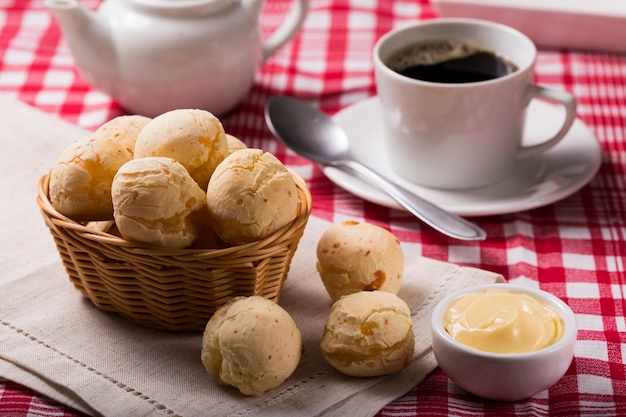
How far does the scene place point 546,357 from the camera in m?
0.72

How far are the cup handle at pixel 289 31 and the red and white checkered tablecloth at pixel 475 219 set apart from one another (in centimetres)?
8

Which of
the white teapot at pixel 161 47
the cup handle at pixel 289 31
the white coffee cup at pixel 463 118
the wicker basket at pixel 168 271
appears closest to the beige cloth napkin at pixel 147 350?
the wicker basket at pixel 168 271

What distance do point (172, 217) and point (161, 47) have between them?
0.54m

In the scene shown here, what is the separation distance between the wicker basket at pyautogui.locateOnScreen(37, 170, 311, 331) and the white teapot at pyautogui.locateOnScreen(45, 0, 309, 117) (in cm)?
41

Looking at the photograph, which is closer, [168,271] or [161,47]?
[168,271]

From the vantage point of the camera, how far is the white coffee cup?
1081 mm

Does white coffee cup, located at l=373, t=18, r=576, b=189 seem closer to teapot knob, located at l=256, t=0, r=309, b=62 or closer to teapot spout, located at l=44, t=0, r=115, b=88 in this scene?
teapot knob, located at l=256, t=0, r=309, b=62

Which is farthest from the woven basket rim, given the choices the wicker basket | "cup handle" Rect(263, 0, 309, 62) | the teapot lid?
"cup handle" Rect(263, 0, 309, 62)

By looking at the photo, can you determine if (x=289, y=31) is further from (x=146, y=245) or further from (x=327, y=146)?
(x=146, y=245)

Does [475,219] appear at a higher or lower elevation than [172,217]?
lower

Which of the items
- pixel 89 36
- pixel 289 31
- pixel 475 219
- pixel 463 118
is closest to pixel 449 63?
pixel 463 118

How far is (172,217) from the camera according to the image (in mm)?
774

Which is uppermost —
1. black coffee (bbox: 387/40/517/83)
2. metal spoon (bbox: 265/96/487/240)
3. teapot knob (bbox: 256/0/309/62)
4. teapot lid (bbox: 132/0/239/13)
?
teapot lid (bbox: 132/0/239/13)

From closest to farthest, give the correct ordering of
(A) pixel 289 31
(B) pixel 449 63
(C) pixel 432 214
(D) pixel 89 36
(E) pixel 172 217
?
(E) pixel 172 217
(C) pixel 432 214
(B) pixel 449 63
(D) pixel 89 36
(A) pixel 289 31
